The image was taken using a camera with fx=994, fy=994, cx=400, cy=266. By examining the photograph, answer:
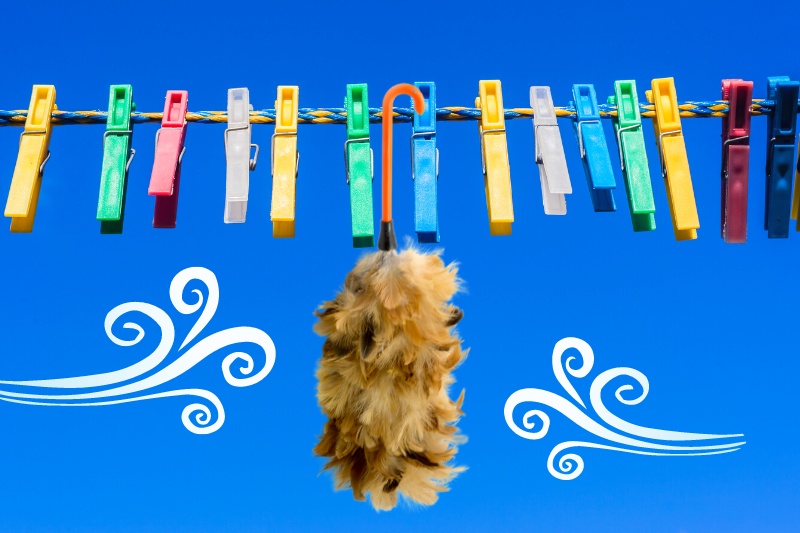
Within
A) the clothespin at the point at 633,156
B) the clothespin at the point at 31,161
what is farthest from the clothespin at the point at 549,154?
the clothespin at the point at 31,161

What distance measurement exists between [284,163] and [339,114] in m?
0.17

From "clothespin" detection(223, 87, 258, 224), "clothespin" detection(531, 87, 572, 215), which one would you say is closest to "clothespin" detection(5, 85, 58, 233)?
"clothespin" detection(223, 87, 258, 224)

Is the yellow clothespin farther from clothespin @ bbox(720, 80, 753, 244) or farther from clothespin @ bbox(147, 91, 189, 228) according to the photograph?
clothespin @ bbox(720, 80, 753, 244)

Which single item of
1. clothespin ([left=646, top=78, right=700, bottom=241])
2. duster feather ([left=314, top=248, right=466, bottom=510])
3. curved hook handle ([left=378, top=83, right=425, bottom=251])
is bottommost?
duster feather ([left=314, top=248, right=466, bottom=510])

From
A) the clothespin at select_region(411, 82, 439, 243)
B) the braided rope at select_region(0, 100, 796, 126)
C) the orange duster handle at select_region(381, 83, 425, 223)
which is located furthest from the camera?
the braided rope at select_region(0, 100, 796, 126)

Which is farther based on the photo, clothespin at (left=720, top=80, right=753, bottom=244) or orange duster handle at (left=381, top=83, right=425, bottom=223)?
clothespin at (left=720, top=80, right=753, bottom=244)

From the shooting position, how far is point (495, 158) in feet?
7.11

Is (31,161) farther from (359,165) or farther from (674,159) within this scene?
(674,159)

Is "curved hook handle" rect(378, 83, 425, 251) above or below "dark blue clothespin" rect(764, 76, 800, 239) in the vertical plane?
below

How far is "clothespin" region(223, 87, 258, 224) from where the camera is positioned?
217 centimetres

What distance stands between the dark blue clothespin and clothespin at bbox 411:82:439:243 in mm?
779

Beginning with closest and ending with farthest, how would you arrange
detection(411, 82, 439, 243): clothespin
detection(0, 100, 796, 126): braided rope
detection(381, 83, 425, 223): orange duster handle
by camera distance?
1. detection(381, 83, 425, 223): orange duster handle
2. detection(411, 82, 439, 243): clothespin
3. detection(0, 100, 796, 126): braided rope

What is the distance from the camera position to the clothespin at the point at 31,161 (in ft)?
7.04

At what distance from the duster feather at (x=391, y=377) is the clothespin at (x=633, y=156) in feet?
1.56
